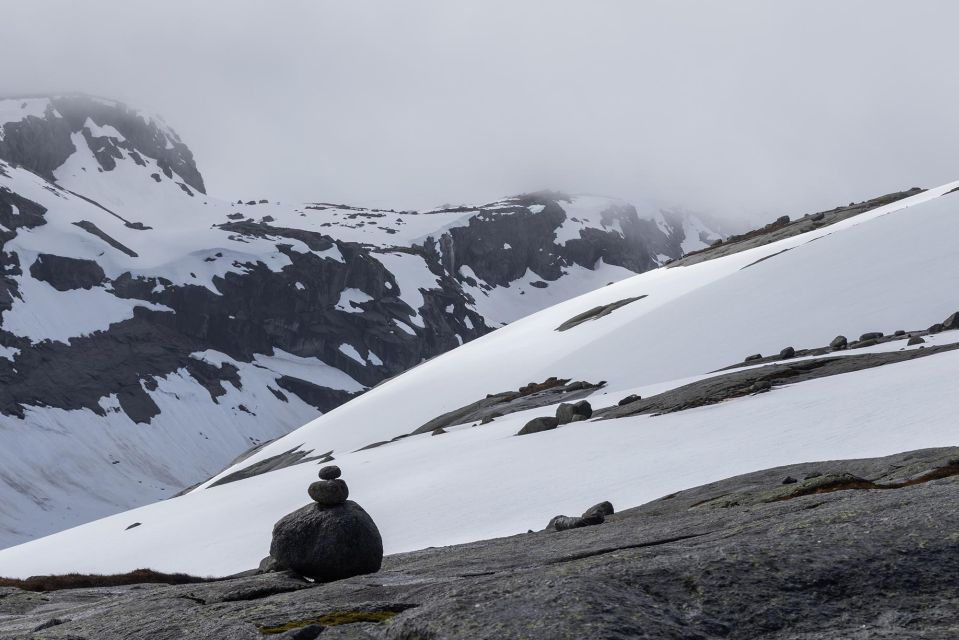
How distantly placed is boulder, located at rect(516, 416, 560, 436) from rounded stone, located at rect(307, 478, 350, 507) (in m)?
23.7

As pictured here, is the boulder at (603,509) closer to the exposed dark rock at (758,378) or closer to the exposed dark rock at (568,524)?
the exposed dark rock at (568,524)

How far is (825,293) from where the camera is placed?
50.7 meters

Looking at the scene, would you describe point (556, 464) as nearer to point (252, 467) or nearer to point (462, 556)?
point (462, 556)

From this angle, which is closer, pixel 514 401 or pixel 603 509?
pixel 603 509

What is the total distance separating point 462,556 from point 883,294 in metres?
39.1

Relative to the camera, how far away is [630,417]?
3659 centimetres

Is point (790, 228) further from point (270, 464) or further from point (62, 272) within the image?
point (62, 272)

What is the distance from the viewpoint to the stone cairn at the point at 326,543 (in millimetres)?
15227

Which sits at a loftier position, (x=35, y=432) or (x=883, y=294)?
(x=35, y=432)

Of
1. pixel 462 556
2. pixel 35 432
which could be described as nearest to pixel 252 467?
pixel 462 556

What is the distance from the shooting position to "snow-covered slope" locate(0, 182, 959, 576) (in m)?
25.9

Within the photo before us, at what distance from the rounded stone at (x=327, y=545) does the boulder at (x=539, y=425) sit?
24.0 m

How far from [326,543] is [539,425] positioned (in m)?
24.9

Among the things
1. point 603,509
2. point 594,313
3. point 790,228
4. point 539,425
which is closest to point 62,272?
point 594,313
